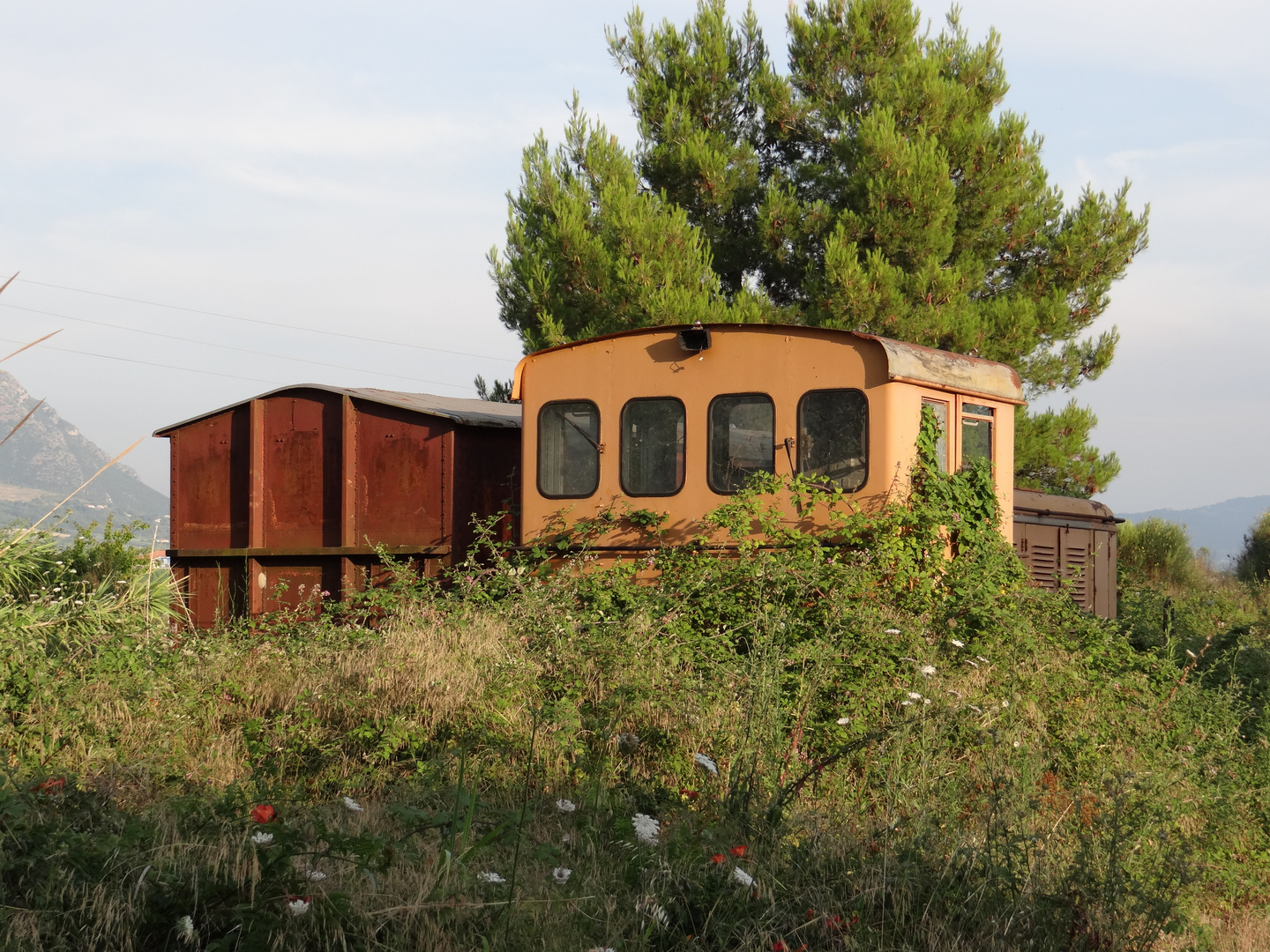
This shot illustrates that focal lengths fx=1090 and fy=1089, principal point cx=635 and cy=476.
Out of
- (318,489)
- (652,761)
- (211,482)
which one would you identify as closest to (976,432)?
(652,761)

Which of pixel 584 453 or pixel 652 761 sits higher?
pixel 584 453

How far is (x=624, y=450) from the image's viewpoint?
30.8 ft

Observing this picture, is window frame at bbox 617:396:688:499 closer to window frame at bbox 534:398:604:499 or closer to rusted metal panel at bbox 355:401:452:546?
window frame at bbox 534:398:604:499

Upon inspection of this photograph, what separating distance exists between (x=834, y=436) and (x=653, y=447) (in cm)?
158

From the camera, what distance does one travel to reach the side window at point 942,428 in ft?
29.4

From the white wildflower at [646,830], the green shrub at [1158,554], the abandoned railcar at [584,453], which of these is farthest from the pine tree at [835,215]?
the white wildflower at [646,830]

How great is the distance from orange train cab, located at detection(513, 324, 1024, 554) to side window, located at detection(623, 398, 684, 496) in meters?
0.01

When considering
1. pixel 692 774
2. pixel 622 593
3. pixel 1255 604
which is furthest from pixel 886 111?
pixel 692 774

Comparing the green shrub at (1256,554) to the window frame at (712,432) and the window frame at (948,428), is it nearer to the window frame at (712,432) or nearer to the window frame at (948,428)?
the window frame at (948,428)

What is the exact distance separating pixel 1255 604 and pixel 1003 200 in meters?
8.62

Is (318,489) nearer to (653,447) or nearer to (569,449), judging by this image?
(569,449)

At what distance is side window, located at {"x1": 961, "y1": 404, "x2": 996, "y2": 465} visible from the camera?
946 centimetres

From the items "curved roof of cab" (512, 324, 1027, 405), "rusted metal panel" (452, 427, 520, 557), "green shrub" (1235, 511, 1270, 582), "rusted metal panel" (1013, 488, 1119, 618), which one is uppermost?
"curved roof of cab" (512, 324, 1027, 405)

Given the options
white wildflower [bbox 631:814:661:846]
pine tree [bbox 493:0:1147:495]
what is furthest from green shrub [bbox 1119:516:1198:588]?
white wildflower [bbox 631:814:661:846]
